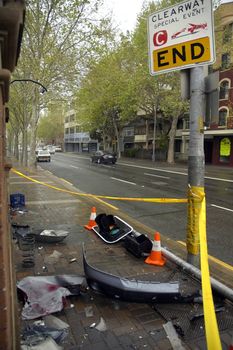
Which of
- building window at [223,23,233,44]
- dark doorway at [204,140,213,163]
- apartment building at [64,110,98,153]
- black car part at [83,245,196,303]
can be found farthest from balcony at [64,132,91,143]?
black car part at [83,245,196,303]

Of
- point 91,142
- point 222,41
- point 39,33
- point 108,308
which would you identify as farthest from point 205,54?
point 91,142

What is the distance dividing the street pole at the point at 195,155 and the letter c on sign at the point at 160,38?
1.88ft

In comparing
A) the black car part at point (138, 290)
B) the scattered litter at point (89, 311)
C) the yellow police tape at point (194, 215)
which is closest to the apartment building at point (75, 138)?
the yellow police tape at point (194, 215)

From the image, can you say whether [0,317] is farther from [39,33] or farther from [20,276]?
[39,33]

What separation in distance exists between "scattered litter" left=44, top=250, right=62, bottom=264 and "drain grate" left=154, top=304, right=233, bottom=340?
6.38 feet

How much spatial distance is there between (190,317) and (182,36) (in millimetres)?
3419

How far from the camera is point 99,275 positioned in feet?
12.2

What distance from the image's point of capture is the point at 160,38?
4.29 metres

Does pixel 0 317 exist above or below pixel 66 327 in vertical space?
above

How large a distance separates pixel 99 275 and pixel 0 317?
5.69ft

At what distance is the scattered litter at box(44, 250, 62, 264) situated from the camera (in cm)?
492

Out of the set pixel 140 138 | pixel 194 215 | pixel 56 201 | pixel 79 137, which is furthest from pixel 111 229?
pixel 79 137

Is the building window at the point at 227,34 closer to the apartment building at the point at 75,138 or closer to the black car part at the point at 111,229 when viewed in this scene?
the black car part at the point at 111,229

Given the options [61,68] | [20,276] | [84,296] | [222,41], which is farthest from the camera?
[222,41]
